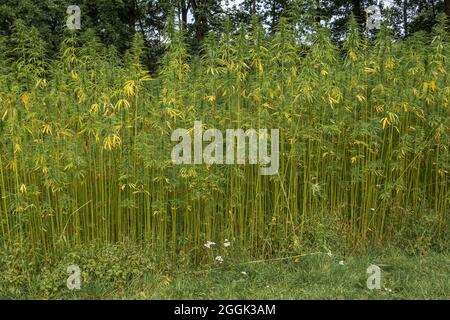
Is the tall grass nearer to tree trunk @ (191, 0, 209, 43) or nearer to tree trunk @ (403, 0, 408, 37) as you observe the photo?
tree trunk @ (191, 0, 209, 43)

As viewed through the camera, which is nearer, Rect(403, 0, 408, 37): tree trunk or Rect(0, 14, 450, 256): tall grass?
Rect(0, 14, 450, 256): tall grass

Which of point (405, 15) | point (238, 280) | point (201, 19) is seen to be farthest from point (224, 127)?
point (405, 15)

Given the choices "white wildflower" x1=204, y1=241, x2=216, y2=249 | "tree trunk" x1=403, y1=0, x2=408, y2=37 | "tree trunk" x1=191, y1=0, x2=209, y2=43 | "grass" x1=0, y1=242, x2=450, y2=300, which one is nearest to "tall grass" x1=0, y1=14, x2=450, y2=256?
"white wildflower" x1=204, y1=241, x2=216, y2=249

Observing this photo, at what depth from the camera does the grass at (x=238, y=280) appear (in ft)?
9.12

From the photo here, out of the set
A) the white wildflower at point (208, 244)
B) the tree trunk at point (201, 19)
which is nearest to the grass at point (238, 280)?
the white wildflower at point (208, 244)

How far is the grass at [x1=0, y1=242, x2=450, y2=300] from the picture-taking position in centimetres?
278

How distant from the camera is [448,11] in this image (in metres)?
6.94

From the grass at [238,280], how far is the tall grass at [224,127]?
200 mm

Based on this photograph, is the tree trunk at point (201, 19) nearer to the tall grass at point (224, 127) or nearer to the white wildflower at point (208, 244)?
the tall grass at point (224, 127)

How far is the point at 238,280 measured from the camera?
2.94 meters

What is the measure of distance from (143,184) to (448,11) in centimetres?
641

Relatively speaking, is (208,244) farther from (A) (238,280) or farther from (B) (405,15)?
(B) (405,15)

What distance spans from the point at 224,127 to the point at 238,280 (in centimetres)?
120

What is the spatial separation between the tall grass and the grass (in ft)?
0.66
